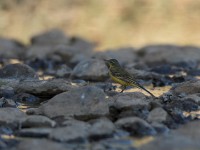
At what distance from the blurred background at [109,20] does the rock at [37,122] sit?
12.7 meters

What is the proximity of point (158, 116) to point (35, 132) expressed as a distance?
6.16ft

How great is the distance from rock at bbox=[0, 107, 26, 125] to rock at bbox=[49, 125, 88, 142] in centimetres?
92

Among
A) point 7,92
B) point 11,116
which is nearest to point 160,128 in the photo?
point 11,116

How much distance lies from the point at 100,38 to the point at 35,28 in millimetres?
2726

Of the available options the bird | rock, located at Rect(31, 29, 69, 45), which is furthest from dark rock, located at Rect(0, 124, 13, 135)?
rock, located at Rect(31, 29, 69, 45)

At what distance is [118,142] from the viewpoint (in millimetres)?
8266

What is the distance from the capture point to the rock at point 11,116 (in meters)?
9.00

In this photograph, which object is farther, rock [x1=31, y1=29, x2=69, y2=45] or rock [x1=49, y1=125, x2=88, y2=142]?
rock [x1=31, y1=29, x2=69, y2=45]

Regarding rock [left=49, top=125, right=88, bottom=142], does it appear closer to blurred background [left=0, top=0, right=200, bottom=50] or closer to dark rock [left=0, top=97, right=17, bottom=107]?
dark rock [left=0, top=97, right=17, bottom=107]

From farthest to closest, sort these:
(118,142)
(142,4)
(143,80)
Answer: (142,4) < (143,80) < (118,142)

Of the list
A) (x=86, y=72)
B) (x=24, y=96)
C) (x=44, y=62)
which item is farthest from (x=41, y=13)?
(x=24, y=96)

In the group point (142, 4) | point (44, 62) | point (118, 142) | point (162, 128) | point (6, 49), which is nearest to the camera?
point (118, 142)

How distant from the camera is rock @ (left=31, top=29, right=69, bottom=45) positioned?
2218cm

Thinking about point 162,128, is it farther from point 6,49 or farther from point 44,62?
point 6,49
